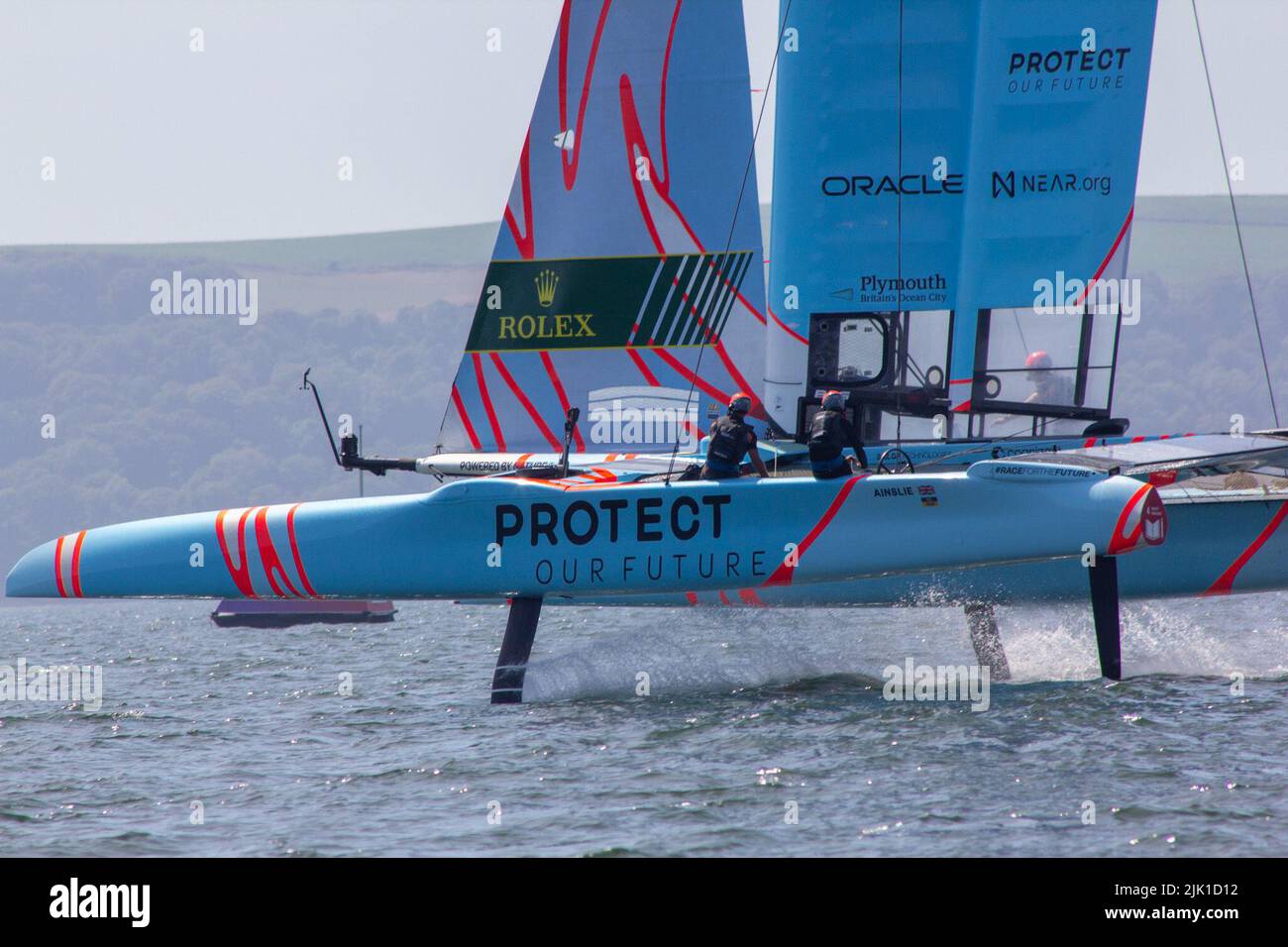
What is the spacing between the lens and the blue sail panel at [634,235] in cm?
A: 1224

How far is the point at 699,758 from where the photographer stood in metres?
7.75

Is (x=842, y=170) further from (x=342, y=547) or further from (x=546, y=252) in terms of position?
(x=342, y=547)

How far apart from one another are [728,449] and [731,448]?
19 millimetres

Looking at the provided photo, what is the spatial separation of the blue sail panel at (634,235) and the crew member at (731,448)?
2317 mm

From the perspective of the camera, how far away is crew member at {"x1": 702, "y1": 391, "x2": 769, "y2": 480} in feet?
32.0

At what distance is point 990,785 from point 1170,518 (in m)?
3.98

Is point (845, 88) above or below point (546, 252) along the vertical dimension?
above

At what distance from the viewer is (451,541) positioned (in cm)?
980
